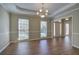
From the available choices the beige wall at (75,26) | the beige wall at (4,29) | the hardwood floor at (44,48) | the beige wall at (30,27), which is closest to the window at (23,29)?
the beige wall at (30,27)

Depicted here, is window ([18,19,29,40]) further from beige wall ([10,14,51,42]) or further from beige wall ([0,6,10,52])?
beige wall ([0,6,10,52])

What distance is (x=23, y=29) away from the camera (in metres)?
2.73

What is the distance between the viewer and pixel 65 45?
257cm

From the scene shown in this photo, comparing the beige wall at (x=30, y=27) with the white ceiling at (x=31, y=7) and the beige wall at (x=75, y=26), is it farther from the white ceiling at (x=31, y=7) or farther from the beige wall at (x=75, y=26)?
the beige wall at (x=75, y=26)

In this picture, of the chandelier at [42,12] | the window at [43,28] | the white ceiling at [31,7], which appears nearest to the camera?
the white ceiling at [31,7]

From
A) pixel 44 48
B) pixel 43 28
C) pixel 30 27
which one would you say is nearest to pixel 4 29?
pixel 30 27

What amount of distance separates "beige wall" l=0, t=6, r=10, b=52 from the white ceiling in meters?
0.14

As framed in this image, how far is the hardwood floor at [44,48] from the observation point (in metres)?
2.47

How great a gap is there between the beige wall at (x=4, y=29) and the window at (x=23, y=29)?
31 centimetres

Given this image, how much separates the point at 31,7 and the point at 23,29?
1.94ft

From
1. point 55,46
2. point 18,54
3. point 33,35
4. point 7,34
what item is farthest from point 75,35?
point 7,34

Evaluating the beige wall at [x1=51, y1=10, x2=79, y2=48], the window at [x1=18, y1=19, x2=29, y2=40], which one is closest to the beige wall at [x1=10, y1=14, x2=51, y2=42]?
the window at [x1=18, y1=19, x2=29, y2=40]

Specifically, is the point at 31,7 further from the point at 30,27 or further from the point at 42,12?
the point at 30,27

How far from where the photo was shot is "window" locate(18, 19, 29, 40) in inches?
105
